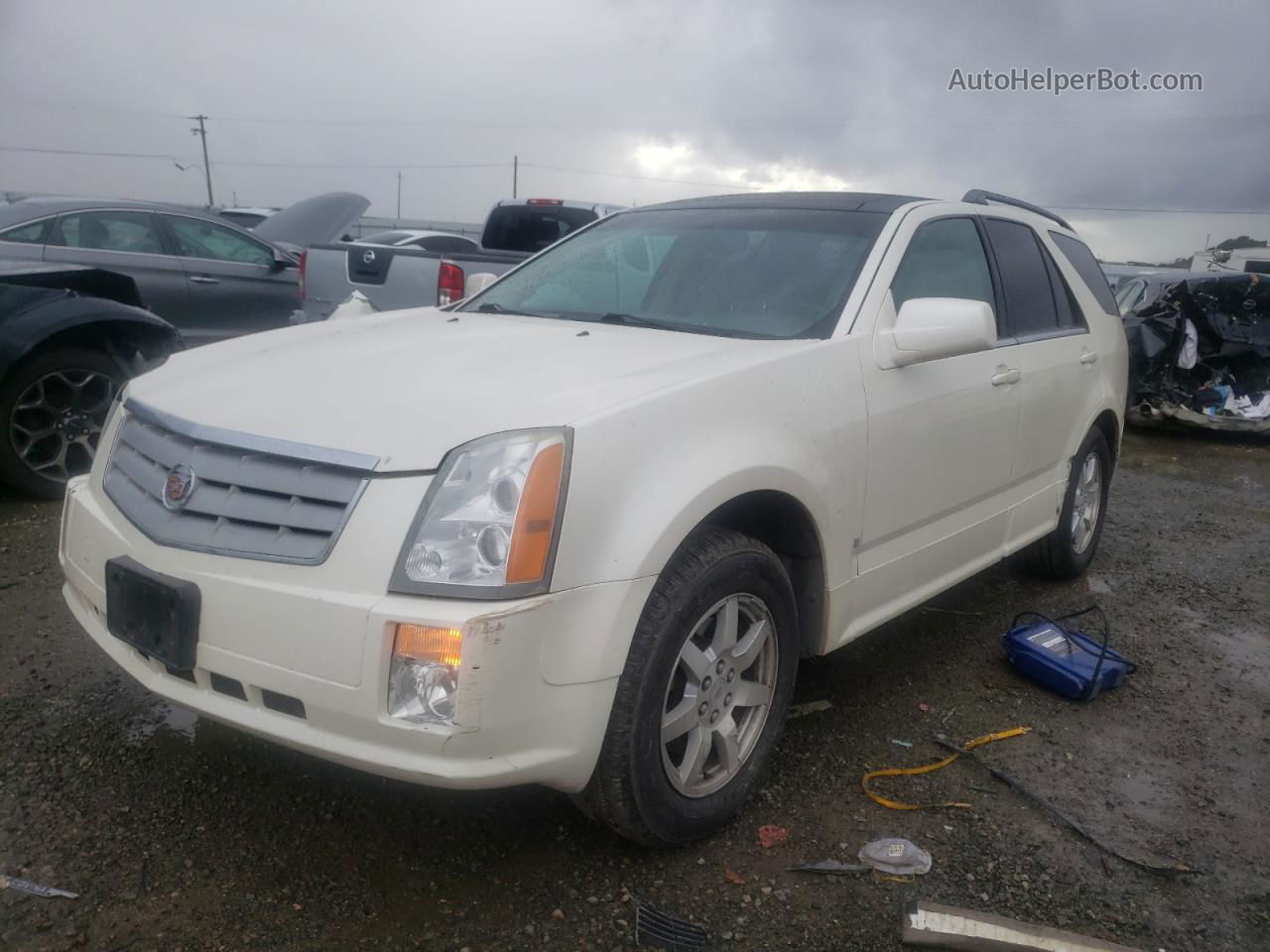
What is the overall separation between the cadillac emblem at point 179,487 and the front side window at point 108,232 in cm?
569

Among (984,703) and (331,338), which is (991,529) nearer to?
(984,703)

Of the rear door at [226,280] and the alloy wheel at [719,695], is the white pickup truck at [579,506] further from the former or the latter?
the rear door at [226,280]

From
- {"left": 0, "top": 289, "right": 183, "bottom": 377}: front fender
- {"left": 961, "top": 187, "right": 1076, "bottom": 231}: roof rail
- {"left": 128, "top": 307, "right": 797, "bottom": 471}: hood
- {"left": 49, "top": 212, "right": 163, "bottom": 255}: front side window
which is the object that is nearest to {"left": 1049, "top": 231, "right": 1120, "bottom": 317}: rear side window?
{"left": 961, "top": 187, "right": 1076, "bottom": 231}: roof rail

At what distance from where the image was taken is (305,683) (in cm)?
210

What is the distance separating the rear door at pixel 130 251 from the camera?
23.1 ft

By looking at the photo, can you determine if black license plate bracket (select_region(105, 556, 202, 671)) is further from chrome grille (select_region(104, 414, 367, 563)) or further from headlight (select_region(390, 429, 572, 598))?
headlight (select_region(390, 429, 572, 598))

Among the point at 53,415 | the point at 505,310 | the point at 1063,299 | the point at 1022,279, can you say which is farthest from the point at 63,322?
the point at 1063,299

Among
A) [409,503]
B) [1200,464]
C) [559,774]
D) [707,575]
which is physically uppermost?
[409,503]

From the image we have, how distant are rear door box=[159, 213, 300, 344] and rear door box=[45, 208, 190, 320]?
0.27ft

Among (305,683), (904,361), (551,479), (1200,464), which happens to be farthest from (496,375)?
(1200,464)

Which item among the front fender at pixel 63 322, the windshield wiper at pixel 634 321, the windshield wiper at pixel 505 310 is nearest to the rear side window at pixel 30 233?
the front fender at pixel 63 322

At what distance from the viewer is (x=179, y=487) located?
2.35 meters

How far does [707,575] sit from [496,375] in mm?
714

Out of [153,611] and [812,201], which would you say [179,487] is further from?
[812,201]
